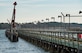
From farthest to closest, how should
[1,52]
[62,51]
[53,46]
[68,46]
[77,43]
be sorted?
[1,52]
[53,46]
[62,51]
[68,46]
[77,43]

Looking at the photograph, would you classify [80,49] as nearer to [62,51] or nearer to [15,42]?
[62,51]

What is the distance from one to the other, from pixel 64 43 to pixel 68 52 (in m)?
2.00

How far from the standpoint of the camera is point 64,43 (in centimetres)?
5359

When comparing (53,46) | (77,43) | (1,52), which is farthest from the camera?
(1,52)

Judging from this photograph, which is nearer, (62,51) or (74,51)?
(74,51)

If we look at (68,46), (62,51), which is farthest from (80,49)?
(62,51)

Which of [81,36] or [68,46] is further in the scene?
[68,46]

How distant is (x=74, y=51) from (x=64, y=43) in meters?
6.30

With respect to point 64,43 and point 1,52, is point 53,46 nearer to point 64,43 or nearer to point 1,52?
point 64,43

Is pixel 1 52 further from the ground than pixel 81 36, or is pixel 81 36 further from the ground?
pixel 81 36

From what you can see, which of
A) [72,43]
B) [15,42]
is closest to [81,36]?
[72,43]

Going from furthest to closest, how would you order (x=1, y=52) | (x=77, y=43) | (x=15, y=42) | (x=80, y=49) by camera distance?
(x=15, y=42) → (x=1, y=52) → (x=77, y=43) → (x=80, y=49)

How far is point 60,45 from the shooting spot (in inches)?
2285

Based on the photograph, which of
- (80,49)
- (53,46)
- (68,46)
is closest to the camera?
(80,49)
